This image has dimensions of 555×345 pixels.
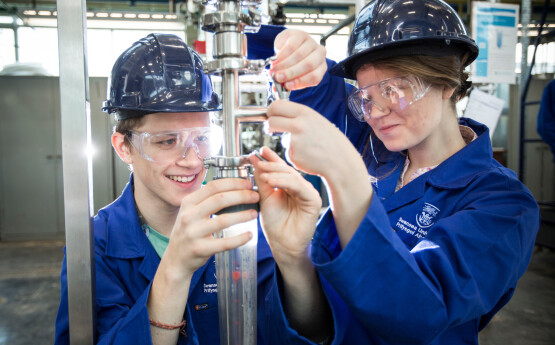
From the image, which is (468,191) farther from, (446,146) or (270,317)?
(270,317)

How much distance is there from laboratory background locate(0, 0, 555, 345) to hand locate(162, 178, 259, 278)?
0.16 metres

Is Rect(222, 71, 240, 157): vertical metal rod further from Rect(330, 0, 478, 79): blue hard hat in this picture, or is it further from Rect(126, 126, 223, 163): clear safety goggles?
Rect(330, 0, 478, 79): blue hard hat

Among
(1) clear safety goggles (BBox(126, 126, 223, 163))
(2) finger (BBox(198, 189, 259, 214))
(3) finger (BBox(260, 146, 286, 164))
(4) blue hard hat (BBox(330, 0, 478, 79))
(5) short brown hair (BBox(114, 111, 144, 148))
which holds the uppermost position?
(4) blue hard hat (BBox(330, 0, 478, 79))

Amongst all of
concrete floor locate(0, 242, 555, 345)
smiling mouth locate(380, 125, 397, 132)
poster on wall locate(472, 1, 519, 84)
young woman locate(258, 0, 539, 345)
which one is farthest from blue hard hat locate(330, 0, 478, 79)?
concrete floor locate(0, 242, 555, 345)

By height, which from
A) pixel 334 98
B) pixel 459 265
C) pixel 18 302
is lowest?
pixel 18 302

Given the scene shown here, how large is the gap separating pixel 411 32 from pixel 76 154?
0.78 metres

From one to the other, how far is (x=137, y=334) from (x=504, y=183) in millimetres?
793

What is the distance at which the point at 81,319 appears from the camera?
68 cm

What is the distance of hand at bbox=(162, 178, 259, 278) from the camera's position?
1.97ft

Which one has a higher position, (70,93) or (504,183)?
(70,93)

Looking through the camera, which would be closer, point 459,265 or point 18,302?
point 459,265

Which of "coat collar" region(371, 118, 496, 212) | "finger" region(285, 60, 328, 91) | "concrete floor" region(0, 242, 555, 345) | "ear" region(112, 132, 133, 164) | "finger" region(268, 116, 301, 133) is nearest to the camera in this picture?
"finger" region(268, 116, 301, 133)

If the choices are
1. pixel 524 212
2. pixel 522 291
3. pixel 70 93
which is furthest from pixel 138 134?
pixel 522 291

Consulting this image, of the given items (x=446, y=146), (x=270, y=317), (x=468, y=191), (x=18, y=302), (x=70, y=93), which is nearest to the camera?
(x=70, y=93)
